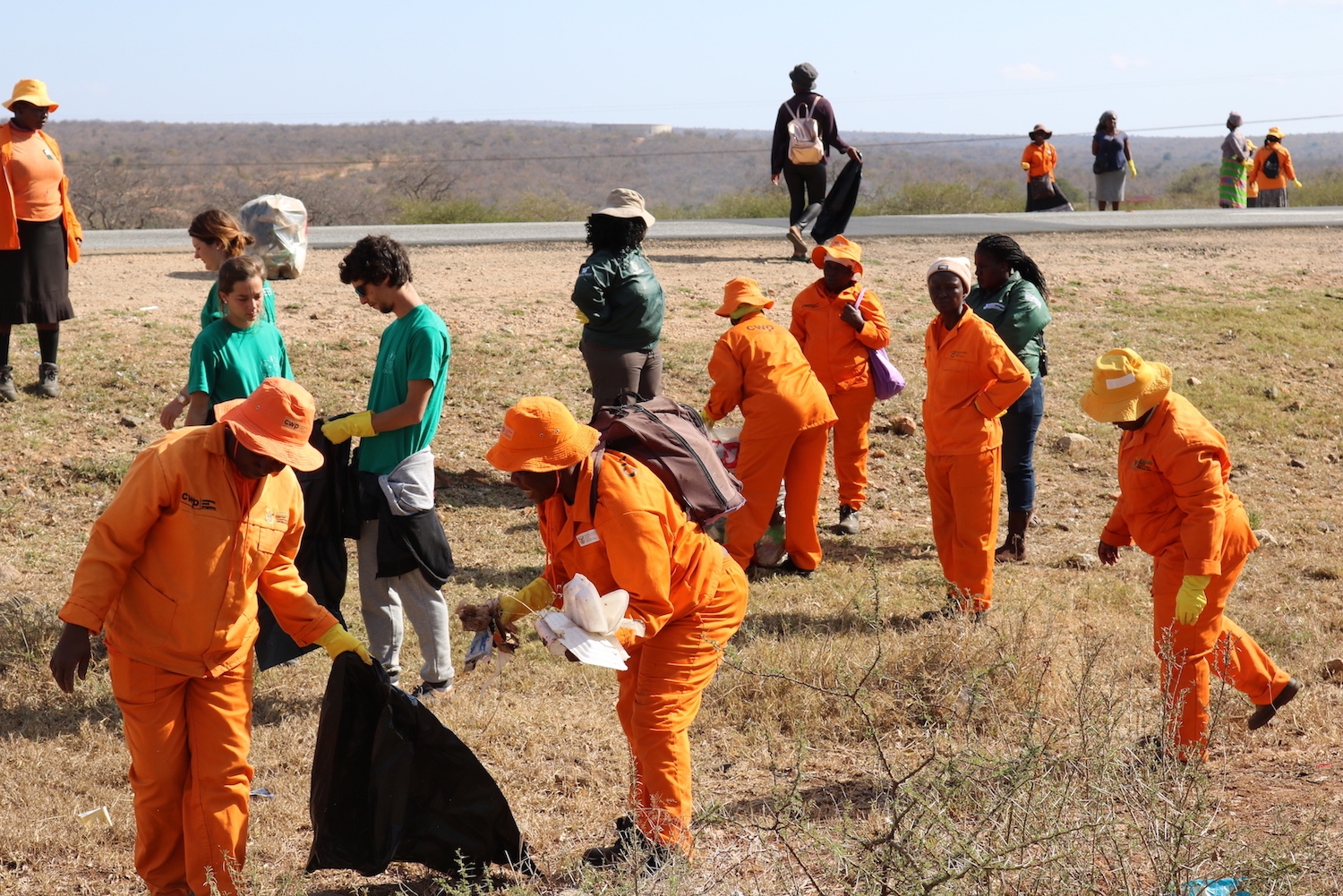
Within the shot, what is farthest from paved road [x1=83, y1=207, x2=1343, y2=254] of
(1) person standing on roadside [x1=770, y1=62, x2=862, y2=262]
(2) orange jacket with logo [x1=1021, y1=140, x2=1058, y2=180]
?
(1) person standing on roadside [x1=770, y1=62, x2=862, y2=262]

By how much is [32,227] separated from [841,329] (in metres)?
4.86

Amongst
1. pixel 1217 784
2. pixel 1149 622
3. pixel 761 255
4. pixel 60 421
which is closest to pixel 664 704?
pixel 1217 784

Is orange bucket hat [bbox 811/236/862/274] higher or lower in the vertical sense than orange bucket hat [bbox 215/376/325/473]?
higher

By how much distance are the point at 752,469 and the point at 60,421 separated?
4.45m

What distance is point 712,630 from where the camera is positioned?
12.2 ft

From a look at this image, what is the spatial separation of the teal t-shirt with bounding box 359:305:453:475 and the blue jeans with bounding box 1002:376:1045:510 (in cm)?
334

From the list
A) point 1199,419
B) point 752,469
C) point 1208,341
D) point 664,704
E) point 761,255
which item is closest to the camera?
point 664,704

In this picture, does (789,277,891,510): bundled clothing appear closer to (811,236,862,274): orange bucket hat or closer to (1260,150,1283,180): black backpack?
(811,236,862,274): orange bucket hat

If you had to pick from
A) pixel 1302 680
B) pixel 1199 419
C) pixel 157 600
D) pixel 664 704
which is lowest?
pixel 1302 680

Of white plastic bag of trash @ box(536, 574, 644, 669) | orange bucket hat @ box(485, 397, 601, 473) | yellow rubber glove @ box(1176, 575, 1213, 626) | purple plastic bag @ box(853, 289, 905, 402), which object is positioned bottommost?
yellow rubber glove @ box(1176, 575, 1213, 626)

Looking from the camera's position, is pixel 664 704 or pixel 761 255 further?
pixel 761 255

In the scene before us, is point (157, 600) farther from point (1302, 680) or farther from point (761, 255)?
point (761, 255)

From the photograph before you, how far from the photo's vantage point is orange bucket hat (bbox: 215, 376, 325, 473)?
10.6 ft

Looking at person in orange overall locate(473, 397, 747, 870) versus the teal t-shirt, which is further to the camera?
the teal t-shirt
